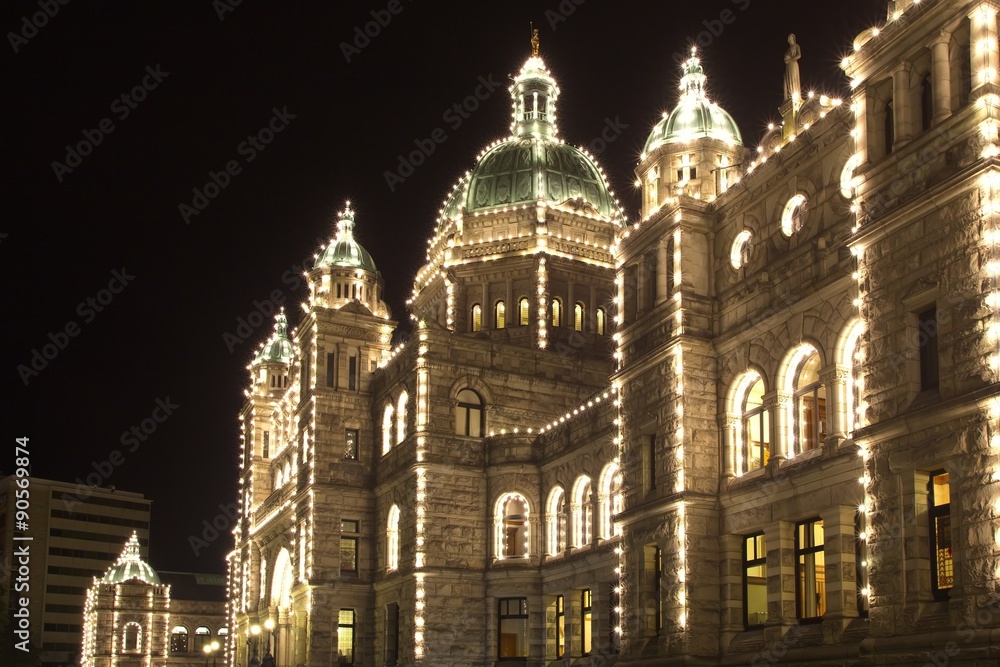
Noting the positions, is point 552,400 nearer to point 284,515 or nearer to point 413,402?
point 413,402

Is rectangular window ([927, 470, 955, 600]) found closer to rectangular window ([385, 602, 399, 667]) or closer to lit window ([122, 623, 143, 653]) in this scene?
rectangular window ([385, 602, 399, 667])

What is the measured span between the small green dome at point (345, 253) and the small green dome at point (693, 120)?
29696 millimetres

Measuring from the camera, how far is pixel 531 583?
5266 cm

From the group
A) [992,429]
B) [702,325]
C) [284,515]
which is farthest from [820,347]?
[284,515]

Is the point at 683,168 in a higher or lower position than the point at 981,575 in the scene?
higher

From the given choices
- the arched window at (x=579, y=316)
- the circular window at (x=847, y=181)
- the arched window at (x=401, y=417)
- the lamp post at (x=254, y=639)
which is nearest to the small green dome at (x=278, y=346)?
the lamp post at (x=254, y=639)

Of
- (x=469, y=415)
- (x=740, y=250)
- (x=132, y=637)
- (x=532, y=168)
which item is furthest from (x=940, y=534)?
(x=132, y=637)

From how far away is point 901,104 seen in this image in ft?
90.1

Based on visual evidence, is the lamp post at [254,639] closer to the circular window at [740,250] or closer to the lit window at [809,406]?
the circular window at [740,250]

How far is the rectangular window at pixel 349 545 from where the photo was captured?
196 ft

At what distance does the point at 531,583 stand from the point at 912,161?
30.5 meters

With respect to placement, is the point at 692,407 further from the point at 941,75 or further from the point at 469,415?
the point at 469,415

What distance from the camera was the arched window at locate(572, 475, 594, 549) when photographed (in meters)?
49.9

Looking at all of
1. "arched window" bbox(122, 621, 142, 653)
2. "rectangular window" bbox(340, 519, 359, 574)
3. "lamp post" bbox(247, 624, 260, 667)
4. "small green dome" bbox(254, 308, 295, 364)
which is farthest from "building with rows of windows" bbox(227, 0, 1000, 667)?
"arched window" bbox(122, 621, 142, 653)
